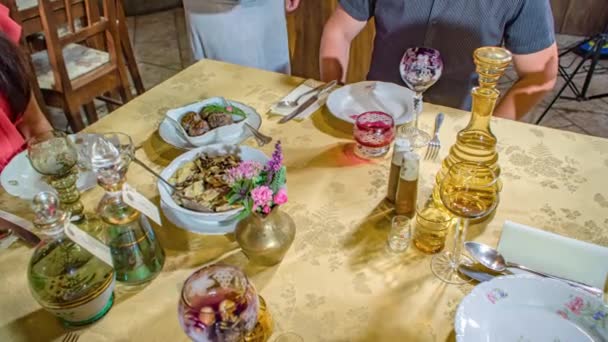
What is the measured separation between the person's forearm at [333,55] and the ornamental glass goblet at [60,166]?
0.87 meters

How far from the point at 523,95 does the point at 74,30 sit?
1.85m

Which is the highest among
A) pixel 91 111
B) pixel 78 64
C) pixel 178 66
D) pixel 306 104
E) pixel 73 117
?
pixel 306 104

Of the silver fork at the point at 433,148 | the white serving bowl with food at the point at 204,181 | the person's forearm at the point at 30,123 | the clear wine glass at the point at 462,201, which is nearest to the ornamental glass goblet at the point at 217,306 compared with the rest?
the white serving bowl with food at the point at 204,181

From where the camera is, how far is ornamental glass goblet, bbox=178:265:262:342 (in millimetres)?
597

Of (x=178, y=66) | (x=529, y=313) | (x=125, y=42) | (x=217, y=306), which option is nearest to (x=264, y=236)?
(x=217, y=306)

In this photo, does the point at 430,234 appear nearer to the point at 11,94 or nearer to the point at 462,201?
the point at 462,201

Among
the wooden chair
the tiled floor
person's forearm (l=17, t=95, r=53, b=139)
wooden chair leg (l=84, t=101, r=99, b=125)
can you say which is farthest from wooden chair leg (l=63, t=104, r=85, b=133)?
person's forearm (l=17, t=95, r=53, b=139)

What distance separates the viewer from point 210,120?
Result: 3.73ft

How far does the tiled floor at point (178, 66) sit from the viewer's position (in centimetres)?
271

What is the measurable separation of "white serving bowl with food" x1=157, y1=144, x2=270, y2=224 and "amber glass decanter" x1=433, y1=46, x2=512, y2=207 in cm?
39

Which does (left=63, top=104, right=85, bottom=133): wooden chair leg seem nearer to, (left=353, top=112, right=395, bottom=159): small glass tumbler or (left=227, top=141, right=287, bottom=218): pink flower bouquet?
(left=353, top=112, right=395, bottom=159): small glass tumbler

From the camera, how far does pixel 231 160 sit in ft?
3.19

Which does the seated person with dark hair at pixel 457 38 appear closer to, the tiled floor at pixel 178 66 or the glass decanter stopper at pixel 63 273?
the glass decanter stopper at pixel 63 273

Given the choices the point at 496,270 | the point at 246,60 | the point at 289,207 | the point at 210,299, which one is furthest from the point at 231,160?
the point at 246,60
